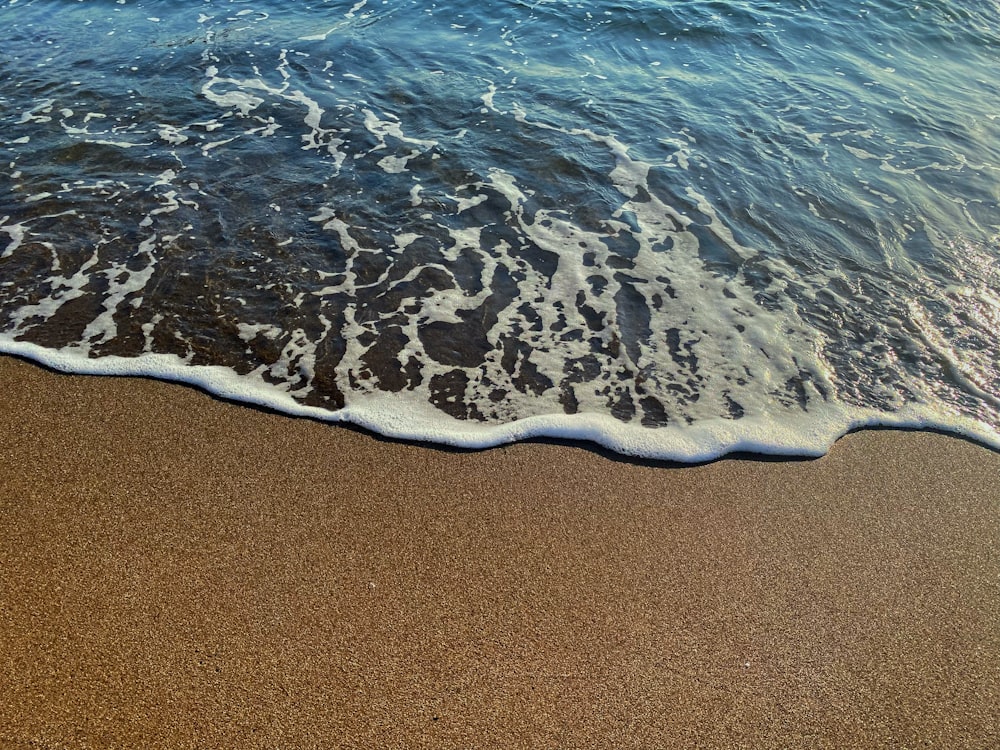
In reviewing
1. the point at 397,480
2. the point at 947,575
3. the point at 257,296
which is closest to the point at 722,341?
the point at 947,575

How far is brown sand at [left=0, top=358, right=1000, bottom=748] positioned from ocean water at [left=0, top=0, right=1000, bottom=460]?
1.07 feet

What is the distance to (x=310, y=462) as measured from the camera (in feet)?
11.6

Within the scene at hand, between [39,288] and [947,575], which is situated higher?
[947,575]

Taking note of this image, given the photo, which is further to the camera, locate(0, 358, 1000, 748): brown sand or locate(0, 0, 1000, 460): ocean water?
locate(0, 0, 1000, 460): ocean water

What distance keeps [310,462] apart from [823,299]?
12.7 ft

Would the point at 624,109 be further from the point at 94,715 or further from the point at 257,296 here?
the point at 94,715

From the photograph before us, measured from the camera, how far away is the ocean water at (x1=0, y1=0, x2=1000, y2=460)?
4.16 m

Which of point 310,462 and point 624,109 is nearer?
point 310,462

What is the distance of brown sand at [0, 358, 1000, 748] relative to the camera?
2.52 m

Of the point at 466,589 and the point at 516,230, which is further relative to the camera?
the point at 516,230

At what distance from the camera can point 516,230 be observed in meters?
5.70

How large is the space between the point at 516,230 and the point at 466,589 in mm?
3497

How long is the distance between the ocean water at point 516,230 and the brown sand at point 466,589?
0.33 m

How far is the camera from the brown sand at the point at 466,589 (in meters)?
2.52
